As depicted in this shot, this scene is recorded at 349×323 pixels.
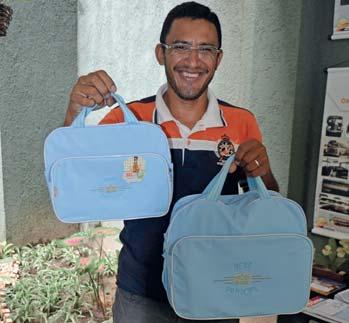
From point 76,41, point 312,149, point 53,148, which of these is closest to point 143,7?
point 76,41

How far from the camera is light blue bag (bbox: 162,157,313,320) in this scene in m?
0.91

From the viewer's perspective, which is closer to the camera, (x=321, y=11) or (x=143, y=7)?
(x=321, y=11)

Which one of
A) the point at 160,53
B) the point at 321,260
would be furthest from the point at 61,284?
the point at 160,53

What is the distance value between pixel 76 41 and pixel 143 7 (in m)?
0.76

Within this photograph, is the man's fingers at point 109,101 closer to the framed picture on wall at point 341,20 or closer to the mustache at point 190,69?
the mustache at point 190,69

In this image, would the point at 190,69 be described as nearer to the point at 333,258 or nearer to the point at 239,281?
the point at 239,281

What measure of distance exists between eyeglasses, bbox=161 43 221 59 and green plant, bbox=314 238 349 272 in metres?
1.35

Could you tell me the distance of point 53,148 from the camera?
917 millimetres

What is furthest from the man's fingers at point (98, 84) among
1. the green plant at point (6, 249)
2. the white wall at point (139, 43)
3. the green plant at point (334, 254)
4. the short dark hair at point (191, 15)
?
the green plant at point (6, 249)

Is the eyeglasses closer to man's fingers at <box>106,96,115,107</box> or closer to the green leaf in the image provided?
man's fingers at <box>106,96,115,107</box>

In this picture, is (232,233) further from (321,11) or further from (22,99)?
(22,99)

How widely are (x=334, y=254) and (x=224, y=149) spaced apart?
1217 mm

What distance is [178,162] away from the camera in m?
1.08

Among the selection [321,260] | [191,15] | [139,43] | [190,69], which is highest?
[139,43]
